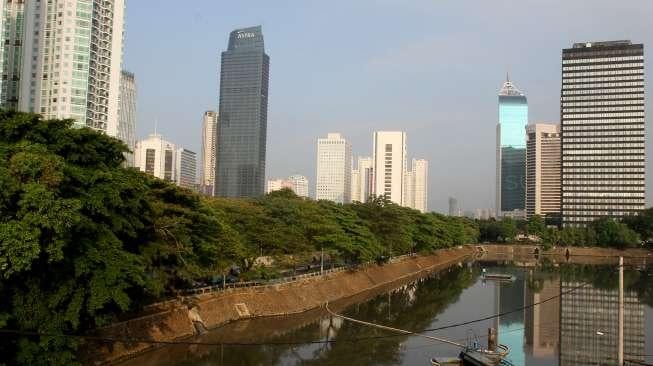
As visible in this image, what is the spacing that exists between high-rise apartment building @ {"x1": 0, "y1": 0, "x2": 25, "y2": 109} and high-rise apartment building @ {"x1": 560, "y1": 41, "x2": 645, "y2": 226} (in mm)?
113793

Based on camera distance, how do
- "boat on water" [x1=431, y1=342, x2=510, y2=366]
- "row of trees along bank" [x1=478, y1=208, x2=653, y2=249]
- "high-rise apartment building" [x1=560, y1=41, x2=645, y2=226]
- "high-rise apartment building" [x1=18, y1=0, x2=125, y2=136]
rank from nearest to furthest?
"boat on water" [x1=431, y1=342, x2=510, y2=366], "high-rise apartment building" [x1=18, y1=0, x2=125, y2=136], "row of trees along bank" [x1=478, y1=208, x2=653, y2=249], "high-rise apartment building" [x1=560, y1=41, x2=645, y2=226]

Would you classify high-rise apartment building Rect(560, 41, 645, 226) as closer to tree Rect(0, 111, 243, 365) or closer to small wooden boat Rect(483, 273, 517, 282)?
small wooden boat Rect(483, 273, 517, 282)

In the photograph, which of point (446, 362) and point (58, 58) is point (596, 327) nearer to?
point (446, 362)

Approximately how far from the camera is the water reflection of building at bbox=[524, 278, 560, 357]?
1270 inches

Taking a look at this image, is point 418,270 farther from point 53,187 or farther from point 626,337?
point 53,187

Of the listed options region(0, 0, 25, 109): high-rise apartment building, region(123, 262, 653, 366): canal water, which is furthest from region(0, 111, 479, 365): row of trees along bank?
region(0, 0, 25, 109): high-rise apartment building

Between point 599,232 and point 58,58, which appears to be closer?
point 58,58

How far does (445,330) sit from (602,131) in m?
115

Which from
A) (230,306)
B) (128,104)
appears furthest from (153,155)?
(230,306)

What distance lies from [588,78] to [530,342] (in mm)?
119210

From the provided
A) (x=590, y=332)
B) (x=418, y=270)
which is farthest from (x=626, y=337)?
(x=418, y=270)

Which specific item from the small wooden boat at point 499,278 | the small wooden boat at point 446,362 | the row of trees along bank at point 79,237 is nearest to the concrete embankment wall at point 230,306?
the row of trees along bank at point 79,237

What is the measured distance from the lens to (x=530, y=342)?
33500 millimetres

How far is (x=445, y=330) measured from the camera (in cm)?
3722
